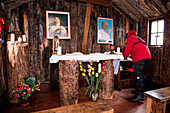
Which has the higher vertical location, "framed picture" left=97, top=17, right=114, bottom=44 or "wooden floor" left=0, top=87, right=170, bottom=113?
"framed picture" left=97, top=17, right=114, bottom=44

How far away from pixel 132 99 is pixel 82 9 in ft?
11.4

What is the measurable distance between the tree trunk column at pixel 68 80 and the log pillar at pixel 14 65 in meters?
1.11

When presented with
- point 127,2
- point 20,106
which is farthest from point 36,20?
point 127,2

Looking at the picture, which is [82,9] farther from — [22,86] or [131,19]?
[22,86]

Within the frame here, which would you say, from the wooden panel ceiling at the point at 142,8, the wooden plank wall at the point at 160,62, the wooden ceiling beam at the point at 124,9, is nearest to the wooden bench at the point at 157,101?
the wooden plank wall at the point at 160,62

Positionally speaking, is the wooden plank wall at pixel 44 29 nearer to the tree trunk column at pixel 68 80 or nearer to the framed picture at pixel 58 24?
the framed picture at pixel 58 24

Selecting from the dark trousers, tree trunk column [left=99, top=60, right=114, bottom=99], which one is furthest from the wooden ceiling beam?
tree trunk column [left=99, top=60, right=114, bottom=99]

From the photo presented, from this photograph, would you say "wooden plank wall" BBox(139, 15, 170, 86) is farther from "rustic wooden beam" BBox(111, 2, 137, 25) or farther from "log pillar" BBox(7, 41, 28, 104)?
"log pillar" BBox(7, 41, 28, 104)

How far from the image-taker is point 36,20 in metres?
3.85

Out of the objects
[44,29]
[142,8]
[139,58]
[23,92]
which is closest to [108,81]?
[139,58]

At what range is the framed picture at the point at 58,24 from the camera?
3.95 meters

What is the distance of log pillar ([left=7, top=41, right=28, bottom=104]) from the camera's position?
2988 millimetres

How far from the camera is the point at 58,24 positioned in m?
4.04

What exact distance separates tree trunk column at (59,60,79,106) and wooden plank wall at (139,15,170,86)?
3.17m
